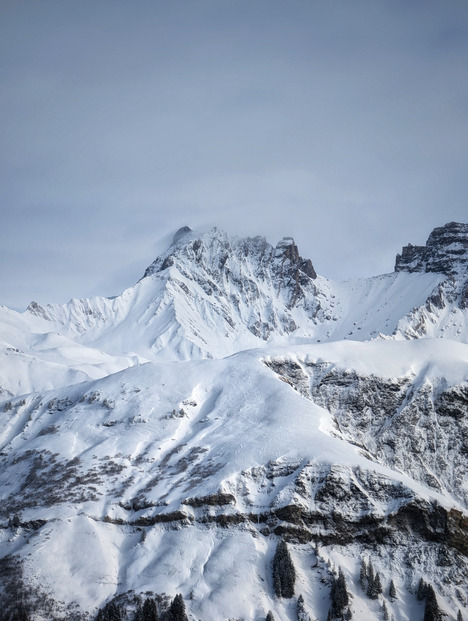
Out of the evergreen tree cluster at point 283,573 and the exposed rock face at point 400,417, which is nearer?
the evergreen tree cluster at point 283,573

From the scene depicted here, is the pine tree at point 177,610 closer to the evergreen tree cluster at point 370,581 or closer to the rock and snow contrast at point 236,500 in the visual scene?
the rock and snow contrast at point 236,500

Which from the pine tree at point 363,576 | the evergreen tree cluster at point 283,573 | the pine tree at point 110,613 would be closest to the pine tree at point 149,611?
the pine tree at point 110,613

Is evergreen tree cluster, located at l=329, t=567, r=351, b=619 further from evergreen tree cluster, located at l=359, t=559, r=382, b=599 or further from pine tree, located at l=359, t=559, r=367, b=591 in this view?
evergreen tree cluster, located at l=359, t=559, r=382, b=599

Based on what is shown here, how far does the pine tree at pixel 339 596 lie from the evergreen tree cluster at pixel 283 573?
22.0 feet

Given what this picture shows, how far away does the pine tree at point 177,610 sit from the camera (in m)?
87.8

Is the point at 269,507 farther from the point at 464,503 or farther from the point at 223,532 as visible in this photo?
the point at 464,503

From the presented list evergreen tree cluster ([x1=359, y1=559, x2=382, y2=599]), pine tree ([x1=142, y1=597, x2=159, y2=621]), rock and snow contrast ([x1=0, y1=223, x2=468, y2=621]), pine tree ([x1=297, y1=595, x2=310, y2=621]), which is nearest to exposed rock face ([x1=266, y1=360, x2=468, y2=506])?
rock and snow contrast ([x1=0, y1=223, x2=468, y2=621])

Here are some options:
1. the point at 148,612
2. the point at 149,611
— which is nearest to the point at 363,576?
the point at 149,611

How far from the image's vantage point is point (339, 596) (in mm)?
92562

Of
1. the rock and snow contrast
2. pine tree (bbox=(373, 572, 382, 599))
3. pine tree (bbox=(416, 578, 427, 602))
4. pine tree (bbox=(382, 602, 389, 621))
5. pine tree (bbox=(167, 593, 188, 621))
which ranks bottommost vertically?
pine tree (bbox=(382, 602, 389, 621))

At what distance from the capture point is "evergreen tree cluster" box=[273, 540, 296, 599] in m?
95.1

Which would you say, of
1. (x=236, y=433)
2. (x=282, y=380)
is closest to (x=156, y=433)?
(x=236, y=433)

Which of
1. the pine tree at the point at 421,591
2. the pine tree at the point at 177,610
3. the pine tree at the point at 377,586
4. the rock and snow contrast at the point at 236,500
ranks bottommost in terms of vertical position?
the pine tree at the point at 421,591

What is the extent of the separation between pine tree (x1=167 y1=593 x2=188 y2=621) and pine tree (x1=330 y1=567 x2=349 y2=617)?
23.8 metres
